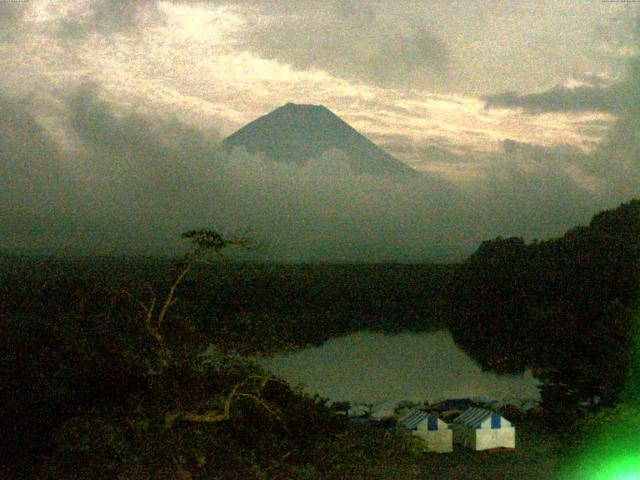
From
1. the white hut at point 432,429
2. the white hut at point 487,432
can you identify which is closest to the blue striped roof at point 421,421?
the white hut at point 432,429

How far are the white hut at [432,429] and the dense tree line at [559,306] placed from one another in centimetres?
205

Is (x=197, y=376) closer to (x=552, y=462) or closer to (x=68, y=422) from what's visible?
(x=68, y=422)

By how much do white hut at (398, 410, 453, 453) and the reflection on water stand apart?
716 cm

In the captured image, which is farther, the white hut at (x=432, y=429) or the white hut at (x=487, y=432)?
the white hut at (x=487, y=432)

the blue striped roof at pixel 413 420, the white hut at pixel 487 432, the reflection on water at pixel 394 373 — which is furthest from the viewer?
the reflection on water at pixel 394 373

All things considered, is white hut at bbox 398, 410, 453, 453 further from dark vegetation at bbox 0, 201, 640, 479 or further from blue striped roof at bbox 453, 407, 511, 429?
dark vegetation at bbox 0, 201, 640, 479

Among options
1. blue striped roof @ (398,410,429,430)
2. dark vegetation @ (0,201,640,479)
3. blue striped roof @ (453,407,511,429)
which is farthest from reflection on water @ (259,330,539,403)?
dark vegetation @ (0,201,640,479)

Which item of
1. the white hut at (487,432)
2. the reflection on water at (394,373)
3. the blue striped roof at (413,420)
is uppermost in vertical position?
the blue striped roof at (413,420)

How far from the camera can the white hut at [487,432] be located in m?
13.7

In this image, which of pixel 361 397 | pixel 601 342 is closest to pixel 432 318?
pixel 361 397

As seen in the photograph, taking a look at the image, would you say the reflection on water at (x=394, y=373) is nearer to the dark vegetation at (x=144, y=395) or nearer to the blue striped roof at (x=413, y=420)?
the blue striped roof at (x=413, y=420)

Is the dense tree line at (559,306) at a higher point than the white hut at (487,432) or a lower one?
higher

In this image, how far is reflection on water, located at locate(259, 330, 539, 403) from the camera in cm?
2536

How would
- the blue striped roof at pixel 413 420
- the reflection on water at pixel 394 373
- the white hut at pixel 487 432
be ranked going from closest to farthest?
1. the blue striped roof at pixel 413 420
2. the white hut at pixel 487 432
3. the reflection on water at pixel 394 373
